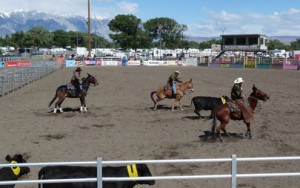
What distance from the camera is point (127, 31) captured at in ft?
407

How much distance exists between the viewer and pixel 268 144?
1102cm

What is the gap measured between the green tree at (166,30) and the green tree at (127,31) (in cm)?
646

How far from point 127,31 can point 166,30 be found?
14591mm

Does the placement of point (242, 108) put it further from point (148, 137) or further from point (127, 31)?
point (127, 31)

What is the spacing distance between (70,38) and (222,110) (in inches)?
5756

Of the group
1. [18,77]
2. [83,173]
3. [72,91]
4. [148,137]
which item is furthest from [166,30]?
[83,173]

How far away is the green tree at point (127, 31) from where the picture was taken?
122 metres

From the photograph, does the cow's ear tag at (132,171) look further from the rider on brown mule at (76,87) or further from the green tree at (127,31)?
the green tree at (127,31)

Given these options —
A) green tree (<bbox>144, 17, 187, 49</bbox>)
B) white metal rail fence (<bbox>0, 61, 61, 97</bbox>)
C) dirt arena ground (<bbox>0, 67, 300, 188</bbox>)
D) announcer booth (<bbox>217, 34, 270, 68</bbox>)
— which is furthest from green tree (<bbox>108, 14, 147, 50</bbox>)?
dirt arena ground (<bbox>0, 67, 300, 188</bbox>)

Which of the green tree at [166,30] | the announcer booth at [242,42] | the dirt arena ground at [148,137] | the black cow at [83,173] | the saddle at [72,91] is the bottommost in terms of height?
the dirt arena ground at [148,137]

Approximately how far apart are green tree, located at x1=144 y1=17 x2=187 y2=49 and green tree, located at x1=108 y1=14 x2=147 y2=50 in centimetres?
646

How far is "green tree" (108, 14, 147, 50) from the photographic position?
400 feet


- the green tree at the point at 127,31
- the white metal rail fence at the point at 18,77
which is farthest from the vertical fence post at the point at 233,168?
the green tree at the point at 127,31

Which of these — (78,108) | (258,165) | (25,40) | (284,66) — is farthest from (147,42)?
(258,165)
